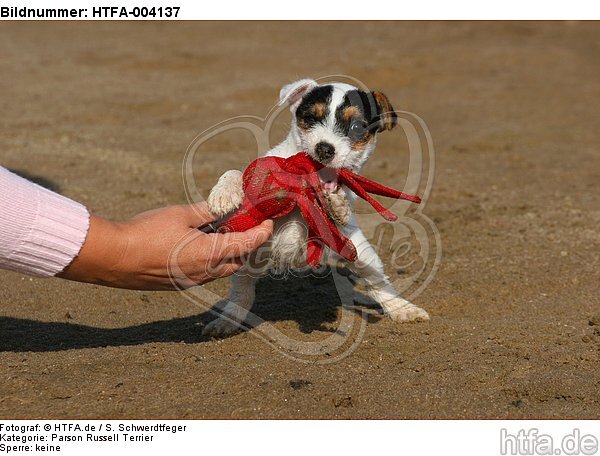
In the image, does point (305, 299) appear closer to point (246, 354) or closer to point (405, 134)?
point (246, 354)

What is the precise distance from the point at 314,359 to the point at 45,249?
1735 mm

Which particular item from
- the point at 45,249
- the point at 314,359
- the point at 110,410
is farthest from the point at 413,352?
the point at 45,249

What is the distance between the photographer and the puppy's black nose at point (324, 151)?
440 centimetres

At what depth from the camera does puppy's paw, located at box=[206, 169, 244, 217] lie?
160 inches

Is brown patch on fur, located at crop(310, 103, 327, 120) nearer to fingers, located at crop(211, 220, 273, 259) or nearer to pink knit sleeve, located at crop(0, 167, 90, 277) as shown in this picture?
fingers, located at crop(211, 220, 273, 259)

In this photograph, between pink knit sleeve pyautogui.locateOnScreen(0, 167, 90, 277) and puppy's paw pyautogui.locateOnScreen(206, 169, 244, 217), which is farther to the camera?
puppy's paw pyautogui.locateOnScreen(206, 169, 244, 217)

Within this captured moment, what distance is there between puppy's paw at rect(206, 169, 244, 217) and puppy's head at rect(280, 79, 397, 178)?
0.49 meters

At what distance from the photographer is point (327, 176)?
4469mm

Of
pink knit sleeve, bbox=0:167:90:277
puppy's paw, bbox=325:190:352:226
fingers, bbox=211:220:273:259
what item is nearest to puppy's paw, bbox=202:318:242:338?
puppy's paw, bbox=325:190:352:226

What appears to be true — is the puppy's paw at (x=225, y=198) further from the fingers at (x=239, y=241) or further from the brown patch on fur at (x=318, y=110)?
the brown patch on fur at (x=318, y=110)

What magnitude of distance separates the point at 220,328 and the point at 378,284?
102cm

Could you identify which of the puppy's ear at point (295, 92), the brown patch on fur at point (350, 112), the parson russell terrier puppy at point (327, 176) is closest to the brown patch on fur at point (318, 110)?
the parson russell terrier puppy at point (327, 176)

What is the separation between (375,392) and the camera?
4059 millimetres

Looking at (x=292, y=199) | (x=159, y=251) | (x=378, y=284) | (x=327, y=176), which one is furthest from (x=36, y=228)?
(x=378, y=284)
